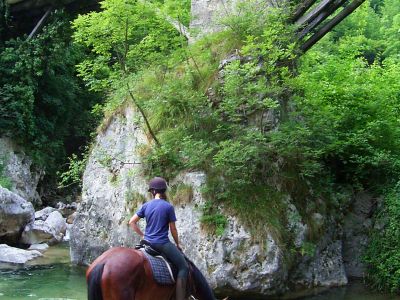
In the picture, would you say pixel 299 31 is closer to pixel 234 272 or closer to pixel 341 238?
pixel 341 238

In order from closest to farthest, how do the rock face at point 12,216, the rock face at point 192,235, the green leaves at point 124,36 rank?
the rock face at point 192,235 < the green leaves at point 124,36 < the rock face at point 12,216

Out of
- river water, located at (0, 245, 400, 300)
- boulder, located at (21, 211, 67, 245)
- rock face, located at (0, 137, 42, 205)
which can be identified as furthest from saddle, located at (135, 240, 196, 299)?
rock face, located at (0, 137, 42, 205)

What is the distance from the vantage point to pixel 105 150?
11.1m

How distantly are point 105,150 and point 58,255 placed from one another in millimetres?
3566

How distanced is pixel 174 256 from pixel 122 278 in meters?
0.81

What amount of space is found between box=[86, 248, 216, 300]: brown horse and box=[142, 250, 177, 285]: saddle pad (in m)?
0.06

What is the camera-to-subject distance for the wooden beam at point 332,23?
35.1 ft

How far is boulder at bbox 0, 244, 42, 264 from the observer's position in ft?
38.1

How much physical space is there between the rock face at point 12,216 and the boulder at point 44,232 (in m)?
0.21

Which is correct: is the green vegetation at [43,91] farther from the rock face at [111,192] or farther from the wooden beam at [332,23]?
the wooden beam at [332,23]

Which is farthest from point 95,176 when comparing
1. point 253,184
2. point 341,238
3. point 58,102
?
point 58,102

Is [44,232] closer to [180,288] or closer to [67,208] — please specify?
[67,208]

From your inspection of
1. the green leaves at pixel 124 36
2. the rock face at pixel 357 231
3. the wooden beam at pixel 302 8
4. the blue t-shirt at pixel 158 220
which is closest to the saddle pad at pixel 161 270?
the blue t-shirt at pixel 158 220

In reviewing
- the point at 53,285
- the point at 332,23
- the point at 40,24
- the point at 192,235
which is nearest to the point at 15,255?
the point at 53,285
